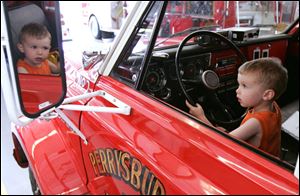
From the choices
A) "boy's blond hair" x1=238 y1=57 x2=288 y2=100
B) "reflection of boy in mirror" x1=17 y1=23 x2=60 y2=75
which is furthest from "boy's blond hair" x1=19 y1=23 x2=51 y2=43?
"boy's blond hair" x1=238 y1=57 x2=288 y2=100

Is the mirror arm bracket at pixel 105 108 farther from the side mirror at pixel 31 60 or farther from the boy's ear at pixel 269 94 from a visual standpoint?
the boy's ear at pixel 269 94

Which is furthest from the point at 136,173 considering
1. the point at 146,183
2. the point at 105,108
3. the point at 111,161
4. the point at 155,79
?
the point at 155,79

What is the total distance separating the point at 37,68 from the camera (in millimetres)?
1053

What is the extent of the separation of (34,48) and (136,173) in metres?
0.53

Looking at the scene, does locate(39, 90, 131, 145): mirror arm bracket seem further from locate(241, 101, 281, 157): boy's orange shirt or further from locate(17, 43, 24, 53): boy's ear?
locate(241, 101, 281, 157): boy's orange shirt

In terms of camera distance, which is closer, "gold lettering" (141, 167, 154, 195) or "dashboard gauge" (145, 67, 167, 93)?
"gold lettering" (141, 167, 154, 195)

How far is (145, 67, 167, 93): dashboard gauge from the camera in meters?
1.61

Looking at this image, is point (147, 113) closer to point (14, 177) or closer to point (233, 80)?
point (233, 80)

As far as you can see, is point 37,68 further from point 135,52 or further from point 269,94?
point 269,94

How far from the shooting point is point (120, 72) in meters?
1.46

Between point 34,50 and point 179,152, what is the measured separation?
57 cm

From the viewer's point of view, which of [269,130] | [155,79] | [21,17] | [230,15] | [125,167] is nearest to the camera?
[21,17]

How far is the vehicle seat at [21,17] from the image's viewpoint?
3.10ft

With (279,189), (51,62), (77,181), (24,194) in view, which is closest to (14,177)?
(24,194)
